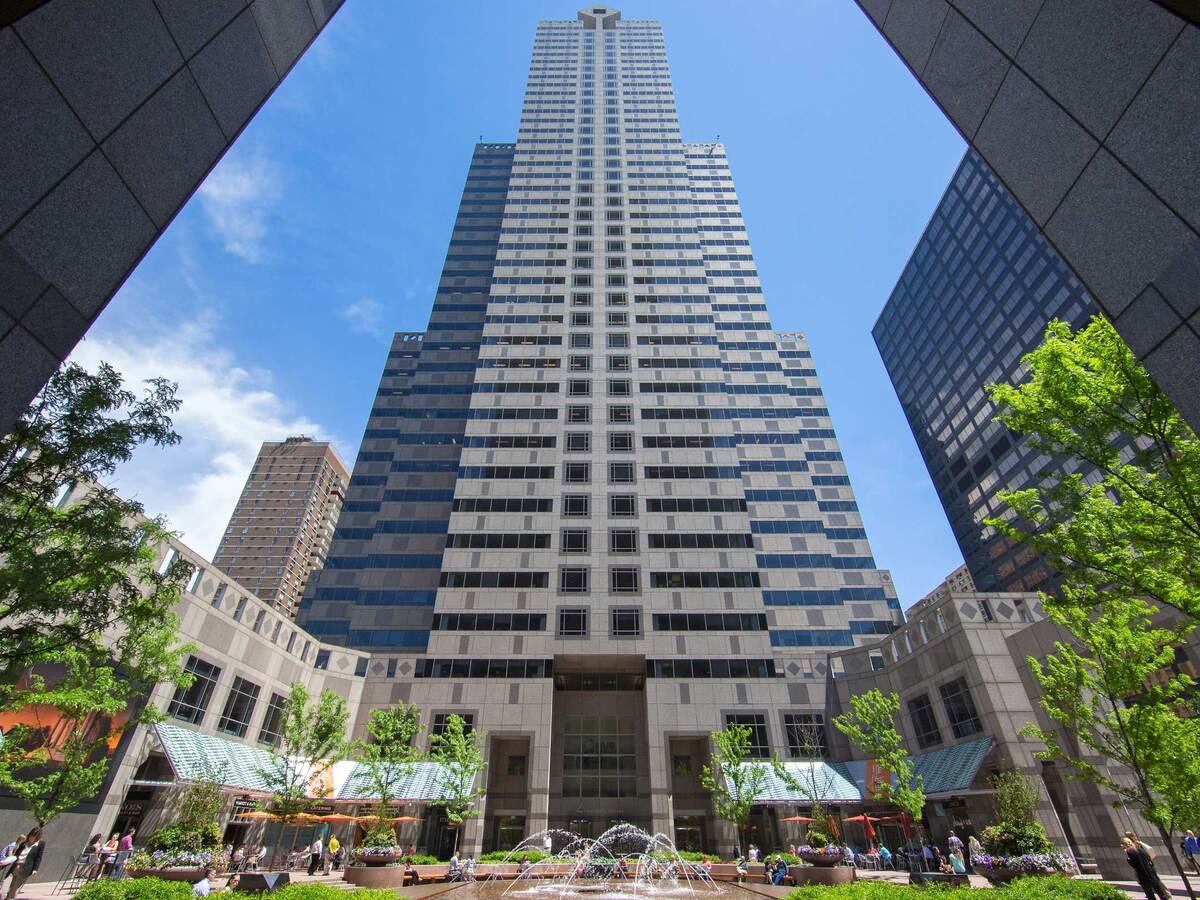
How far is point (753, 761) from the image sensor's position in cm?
4266

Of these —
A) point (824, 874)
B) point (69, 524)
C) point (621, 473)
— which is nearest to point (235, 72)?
point (69, 524)

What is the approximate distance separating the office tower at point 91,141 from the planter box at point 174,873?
2341cm

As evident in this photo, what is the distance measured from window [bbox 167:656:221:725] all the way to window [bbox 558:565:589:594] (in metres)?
26.5

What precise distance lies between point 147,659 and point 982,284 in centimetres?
11438

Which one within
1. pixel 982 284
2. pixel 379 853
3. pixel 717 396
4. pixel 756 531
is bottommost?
pixel 379 853

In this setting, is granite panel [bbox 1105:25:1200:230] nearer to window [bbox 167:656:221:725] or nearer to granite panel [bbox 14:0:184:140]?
granite panel [bbox 14:0:184:140]

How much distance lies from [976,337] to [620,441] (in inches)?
2833

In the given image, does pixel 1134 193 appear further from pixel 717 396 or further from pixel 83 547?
pixel 717 396

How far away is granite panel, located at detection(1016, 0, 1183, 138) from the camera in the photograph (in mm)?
6195

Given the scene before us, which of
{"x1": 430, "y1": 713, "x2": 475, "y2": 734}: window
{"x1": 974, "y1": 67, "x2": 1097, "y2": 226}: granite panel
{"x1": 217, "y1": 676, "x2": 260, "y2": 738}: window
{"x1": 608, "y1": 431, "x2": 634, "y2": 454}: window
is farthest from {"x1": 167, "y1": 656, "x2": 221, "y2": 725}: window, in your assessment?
{"x1": 974, "y1": 67, "x2": 1097, "y2": 226}: granite panel

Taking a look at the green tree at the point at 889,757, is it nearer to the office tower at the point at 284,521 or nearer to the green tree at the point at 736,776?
the green tree at the point at 736,776

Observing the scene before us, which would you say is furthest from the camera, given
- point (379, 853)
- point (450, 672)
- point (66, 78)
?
point (450, 672)

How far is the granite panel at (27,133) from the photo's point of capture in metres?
5.72

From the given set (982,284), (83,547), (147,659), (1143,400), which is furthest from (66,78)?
(982,284)
